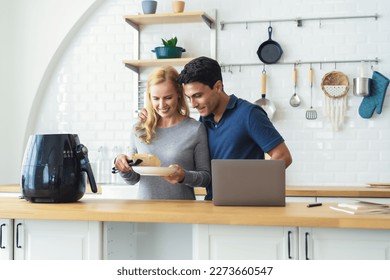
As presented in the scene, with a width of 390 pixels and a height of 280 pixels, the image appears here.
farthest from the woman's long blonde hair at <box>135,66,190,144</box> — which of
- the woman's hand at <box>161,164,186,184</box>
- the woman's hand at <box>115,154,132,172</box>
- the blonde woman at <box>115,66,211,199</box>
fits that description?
the woman's hand at <box>161,164,186,184</box>

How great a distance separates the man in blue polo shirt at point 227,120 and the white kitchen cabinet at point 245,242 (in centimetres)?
71

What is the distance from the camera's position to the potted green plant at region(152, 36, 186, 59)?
523cm

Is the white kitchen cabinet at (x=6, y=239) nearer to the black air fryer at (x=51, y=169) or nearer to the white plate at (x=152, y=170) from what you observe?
the black air fryer at (x=51, y=169)

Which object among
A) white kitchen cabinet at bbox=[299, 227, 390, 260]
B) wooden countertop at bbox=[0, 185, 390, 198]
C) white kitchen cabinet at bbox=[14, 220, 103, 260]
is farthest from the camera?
wooden countertop at bbox=[0, 185, 390, 198]

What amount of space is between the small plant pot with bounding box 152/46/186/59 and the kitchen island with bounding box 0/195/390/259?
8.45 feet

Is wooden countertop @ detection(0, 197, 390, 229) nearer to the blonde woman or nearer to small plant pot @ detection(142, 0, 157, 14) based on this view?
the blonde woman

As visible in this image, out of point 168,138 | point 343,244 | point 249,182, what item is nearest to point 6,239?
point 168,138

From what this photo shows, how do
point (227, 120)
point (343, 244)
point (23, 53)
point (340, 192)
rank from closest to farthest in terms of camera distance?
point (343, 244) → point (227, 120) → point (340, 192) → point (23, 53)

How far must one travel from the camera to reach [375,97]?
5.13 m

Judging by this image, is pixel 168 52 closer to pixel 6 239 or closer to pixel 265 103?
pixel 265 103


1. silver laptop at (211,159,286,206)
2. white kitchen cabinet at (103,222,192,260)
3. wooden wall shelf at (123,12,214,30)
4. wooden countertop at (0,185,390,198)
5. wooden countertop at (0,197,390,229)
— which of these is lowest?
white kitchen cabinet at (103,222,192,260)

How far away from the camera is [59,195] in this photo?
2.98 m

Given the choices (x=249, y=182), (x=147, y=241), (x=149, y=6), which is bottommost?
(x=147, y=241)

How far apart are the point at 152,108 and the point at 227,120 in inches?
16.2
